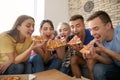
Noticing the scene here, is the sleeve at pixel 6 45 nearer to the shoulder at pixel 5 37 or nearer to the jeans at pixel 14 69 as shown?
the shoulder at pixel 5 37

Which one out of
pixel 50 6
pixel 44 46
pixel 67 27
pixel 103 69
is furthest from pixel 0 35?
pixel 50 6

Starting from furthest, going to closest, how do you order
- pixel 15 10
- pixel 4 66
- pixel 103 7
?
pixel 15 10, pixel 103 7, pixel 4 66

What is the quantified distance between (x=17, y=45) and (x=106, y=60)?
3.36 feet

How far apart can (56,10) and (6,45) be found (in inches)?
111

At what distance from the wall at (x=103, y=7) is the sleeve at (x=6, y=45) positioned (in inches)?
91.3

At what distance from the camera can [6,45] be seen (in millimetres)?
2016

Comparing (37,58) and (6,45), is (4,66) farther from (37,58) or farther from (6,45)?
(37,58)

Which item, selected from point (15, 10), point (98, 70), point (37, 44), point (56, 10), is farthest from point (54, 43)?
point (56, 10)

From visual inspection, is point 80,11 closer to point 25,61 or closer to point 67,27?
point 67,27

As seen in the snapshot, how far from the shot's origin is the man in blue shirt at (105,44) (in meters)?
1.83

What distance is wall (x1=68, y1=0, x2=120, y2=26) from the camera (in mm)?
3621

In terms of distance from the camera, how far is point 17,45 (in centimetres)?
217

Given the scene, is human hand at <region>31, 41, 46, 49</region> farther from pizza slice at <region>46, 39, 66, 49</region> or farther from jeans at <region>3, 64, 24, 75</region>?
jeans at <region>3, 64, 24, 75</region>

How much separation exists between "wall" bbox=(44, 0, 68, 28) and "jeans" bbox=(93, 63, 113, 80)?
2.80 metres
